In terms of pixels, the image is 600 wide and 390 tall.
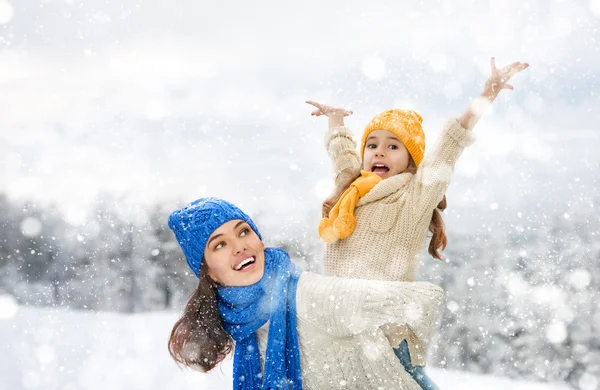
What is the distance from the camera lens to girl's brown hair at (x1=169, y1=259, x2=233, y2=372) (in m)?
2.73

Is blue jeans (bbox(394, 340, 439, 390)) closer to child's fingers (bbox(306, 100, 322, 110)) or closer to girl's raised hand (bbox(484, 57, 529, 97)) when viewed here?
girl's raised hand (bbox(484, 57, 529, 97))

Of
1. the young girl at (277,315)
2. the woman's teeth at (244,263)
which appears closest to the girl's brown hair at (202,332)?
the young girl at (277,315)

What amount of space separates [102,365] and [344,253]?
15.2 ft

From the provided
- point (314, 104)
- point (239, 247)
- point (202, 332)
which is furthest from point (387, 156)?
point (202, 332)

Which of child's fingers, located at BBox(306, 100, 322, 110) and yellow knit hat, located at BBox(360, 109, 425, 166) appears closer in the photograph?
yellow knit hat, located at BBox(360, 109, 425, 166)

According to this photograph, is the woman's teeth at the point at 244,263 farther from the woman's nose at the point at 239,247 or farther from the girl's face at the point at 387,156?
the girl's face at the point at 387,156

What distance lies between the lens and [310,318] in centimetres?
262

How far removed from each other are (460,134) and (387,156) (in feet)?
1.34

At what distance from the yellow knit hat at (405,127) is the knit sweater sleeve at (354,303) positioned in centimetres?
91

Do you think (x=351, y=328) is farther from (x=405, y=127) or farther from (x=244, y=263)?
(x=405, y=127)

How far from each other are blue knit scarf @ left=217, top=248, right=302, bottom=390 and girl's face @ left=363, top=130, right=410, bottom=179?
2.85ft

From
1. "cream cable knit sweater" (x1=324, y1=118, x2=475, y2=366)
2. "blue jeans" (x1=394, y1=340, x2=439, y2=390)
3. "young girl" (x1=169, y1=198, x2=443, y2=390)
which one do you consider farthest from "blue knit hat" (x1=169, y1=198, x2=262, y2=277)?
"blue jeans" (x1=394, y1=340, x2=439, y2=390)

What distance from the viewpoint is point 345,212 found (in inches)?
126

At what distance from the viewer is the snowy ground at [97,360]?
6395 millimetres
